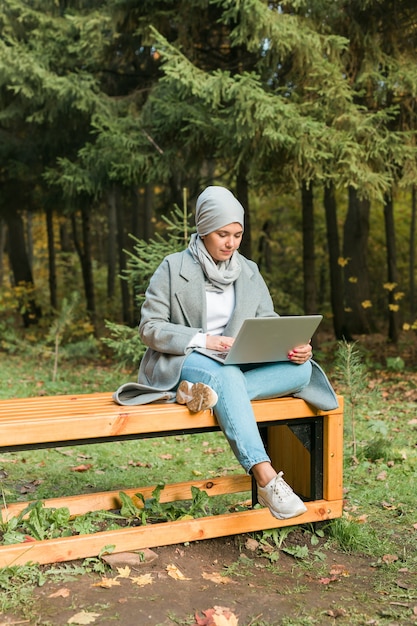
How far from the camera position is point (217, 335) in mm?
3523

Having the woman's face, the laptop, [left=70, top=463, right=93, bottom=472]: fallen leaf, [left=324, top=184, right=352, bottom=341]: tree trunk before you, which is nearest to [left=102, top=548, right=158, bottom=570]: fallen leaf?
the laptop

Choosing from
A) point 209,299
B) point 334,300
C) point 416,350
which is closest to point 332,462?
point 209,299

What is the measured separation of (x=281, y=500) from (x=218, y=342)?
779 millimetres

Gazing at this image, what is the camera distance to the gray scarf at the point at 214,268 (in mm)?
3539

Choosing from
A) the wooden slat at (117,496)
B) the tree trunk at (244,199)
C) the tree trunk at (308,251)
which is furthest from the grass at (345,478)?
the tree trunk at (308,251)

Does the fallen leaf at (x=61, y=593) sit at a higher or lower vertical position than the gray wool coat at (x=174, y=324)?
lower

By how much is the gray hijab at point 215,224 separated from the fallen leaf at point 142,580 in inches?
54.6

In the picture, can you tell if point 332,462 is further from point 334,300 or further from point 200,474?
point 334,300

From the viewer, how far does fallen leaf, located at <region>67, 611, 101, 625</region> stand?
2.59 meters

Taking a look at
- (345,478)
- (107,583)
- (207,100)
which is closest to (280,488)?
(107,583)

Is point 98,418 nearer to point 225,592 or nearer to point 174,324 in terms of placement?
point 174,324

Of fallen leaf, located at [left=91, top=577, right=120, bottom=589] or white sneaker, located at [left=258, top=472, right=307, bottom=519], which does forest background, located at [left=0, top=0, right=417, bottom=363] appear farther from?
fallen leaf, located at [left=91, top=577, right=120, bottom=589]

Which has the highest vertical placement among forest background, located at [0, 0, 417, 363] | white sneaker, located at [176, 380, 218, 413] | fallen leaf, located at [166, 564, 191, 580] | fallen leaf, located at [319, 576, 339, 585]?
forest background, located at [0, 0, 417, 363]

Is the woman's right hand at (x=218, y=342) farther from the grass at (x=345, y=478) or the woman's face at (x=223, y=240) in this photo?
the grass at (x=345, y=478)
